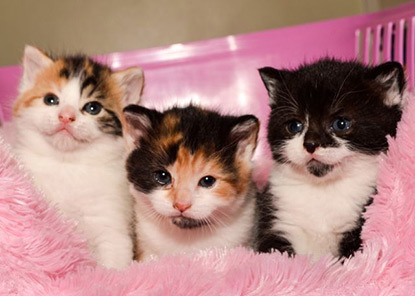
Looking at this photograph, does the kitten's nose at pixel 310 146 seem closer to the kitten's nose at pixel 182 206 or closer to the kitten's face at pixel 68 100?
the kitten's nose at pixel 182 206

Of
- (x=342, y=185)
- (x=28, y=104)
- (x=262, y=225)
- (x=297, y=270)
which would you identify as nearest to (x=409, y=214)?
(x=342, y=185)

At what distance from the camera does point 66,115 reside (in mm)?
1812

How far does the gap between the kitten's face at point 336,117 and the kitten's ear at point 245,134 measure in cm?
9

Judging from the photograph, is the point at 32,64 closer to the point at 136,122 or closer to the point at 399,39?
the point at 136,122

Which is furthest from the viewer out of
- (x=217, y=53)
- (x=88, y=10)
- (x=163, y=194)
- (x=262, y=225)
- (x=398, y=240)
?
(x=88, y=10)

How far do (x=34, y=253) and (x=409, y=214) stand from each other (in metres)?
1.05

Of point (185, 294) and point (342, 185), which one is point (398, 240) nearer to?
point (342, 185)

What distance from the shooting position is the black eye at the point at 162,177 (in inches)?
65.1

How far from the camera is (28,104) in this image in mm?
1947

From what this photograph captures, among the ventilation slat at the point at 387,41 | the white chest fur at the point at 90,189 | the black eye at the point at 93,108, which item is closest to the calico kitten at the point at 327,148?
the white chest fur at the point at 90,189

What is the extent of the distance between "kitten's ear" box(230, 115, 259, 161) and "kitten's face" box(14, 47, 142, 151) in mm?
501

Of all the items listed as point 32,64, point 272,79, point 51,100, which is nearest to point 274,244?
point 272,79

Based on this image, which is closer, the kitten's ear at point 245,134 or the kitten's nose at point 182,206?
the kitten's nose at point 182,206

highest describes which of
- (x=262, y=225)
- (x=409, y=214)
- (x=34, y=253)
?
(x=409, y=214)
